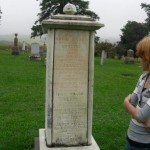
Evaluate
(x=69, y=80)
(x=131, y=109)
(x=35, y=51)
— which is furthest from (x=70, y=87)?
(x=35, y=51)

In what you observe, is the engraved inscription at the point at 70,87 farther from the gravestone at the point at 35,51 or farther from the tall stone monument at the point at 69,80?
the gravestone at the point at 35,51

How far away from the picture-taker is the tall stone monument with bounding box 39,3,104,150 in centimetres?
479

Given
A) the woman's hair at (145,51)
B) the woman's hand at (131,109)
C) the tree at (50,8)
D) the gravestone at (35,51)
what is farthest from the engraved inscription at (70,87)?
the tree at (50,8)

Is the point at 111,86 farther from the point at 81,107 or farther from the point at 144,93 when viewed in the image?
the point at 144,93

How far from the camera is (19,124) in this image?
7.40 meters

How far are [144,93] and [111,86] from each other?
10609 mm

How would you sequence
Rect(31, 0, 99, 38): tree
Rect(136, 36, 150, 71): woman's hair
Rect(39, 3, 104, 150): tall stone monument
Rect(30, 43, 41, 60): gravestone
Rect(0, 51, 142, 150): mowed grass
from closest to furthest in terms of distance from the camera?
Rect(136, 36, 150, 71): woman's hair < Rect(39, 3, 104, 150): tall stone monument < Rect(0, 51, 142, 150): mowed grass < Rect(30, 43, 41, 60): gravestone < Rect(31, 0, 99, 38): tree

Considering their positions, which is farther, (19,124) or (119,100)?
(119,100)

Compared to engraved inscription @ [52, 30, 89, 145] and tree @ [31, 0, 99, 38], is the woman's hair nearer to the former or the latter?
engraved inscription @ [52, 30, 89, 145]

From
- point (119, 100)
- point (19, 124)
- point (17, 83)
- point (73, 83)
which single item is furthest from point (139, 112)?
point (17, 83)

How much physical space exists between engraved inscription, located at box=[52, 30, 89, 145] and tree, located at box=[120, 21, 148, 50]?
120ft

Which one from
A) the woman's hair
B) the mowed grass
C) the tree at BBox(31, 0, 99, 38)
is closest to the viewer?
the woman's hair

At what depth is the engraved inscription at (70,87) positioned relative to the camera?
481 centimetres

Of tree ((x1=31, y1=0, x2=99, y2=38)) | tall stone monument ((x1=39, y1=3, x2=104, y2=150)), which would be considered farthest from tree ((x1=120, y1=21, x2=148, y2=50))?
tall stone monument ((x1=39, y1=3, x2=104, y2=150))
